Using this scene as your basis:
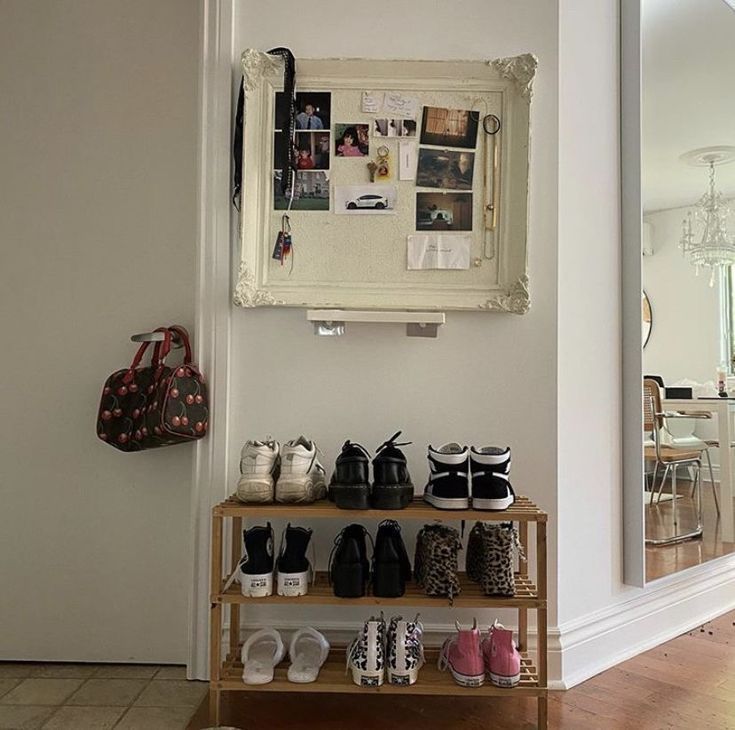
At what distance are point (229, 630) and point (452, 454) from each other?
2.62 ft

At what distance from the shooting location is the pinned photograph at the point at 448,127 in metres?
1.90

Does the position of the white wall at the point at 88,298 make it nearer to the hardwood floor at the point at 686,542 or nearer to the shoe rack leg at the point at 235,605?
the shoe rack leg at the point at 235,605

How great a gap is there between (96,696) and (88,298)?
1.15 m

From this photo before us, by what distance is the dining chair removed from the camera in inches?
82.4

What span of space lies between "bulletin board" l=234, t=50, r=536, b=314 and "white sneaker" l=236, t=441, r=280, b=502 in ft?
1.45

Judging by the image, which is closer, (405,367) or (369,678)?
(369,678)

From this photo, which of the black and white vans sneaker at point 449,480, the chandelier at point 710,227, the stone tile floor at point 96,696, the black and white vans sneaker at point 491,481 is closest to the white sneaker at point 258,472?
the black and white vans sneaker at point 449,480

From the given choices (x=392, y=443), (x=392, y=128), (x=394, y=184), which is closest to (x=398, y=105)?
(x=392, y=128)

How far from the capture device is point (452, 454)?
65.1 inches

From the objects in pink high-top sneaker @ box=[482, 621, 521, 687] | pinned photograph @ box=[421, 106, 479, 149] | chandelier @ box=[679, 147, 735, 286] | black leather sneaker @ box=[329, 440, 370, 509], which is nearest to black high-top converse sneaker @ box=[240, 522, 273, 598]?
black leather sneaker @ box=[329, 440, 370, 509]

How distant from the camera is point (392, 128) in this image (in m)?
1.89

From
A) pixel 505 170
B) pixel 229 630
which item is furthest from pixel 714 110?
pixel 229 630

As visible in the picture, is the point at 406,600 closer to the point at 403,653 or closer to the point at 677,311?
the point at 403,653

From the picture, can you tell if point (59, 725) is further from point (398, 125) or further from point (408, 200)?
point (398, 125)
